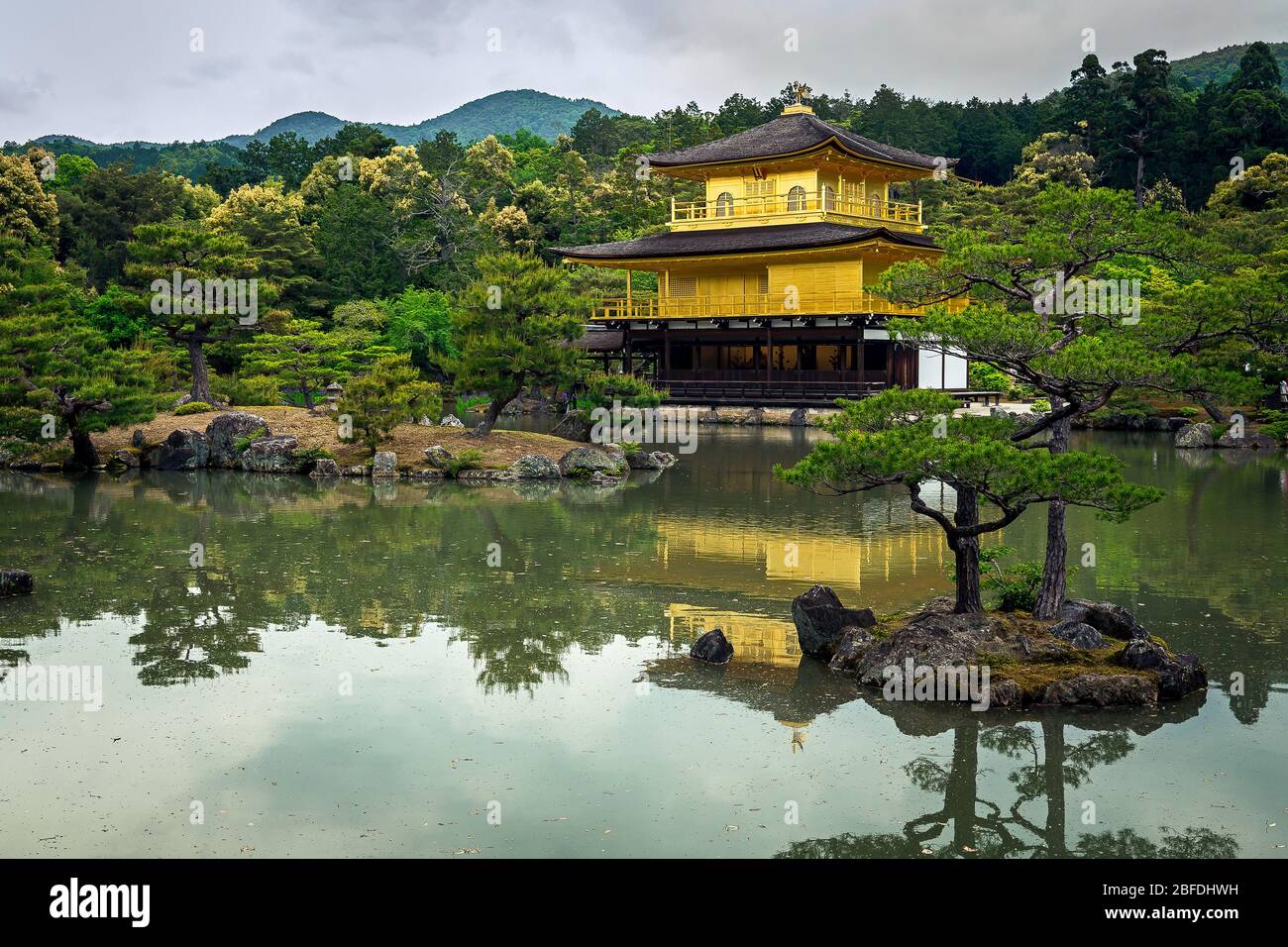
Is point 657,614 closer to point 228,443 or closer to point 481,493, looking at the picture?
point 481,493

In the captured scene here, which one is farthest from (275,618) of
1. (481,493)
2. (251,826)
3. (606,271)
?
(606,271)

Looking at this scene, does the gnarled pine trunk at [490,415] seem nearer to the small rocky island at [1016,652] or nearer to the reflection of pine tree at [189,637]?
the reflection of pine tree at [189,637]

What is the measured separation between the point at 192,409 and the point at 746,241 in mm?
17316

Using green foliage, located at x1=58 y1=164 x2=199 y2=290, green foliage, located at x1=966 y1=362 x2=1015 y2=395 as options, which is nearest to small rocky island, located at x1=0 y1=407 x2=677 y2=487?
green foliage, located at x1=966 y1=362 x2=1015 y2=395

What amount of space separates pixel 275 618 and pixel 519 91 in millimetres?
139082

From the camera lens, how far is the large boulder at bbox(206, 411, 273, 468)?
25.4 meters

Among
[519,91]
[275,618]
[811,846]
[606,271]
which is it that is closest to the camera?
[811,846]

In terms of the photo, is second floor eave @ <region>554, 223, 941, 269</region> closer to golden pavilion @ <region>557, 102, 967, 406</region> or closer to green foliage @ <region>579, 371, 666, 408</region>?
golden pavilion @ <region>557, 102, 967, 406</region>

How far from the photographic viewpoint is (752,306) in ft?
121

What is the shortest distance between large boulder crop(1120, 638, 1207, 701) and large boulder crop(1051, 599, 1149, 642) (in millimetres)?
662

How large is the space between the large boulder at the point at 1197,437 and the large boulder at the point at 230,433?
21.0 metres

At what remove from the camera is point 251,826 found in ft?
23.1

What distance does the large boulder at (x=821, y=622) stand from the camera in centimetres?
1068

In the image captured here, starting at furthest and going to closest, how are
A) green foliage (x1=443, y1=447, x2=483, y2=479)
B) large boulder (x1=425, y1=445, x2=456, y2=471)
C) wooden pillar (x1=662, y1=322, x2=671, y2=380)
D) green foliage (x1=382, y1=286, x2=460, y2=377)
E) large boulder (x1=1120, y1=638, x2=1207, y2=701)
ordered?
green foliage (x1=382, y1=286, x2=460, y2=377) → wooden pillar (x1=662, y1=322, x2=671, y2=380) → large boulder (x1=425, y1=445, x2=456, y2=471) → green foliage (x1=443, y1=447, x2=483, y2=479) → large boulder (x1=1120, y1=638, x2=1207, y2=701)
